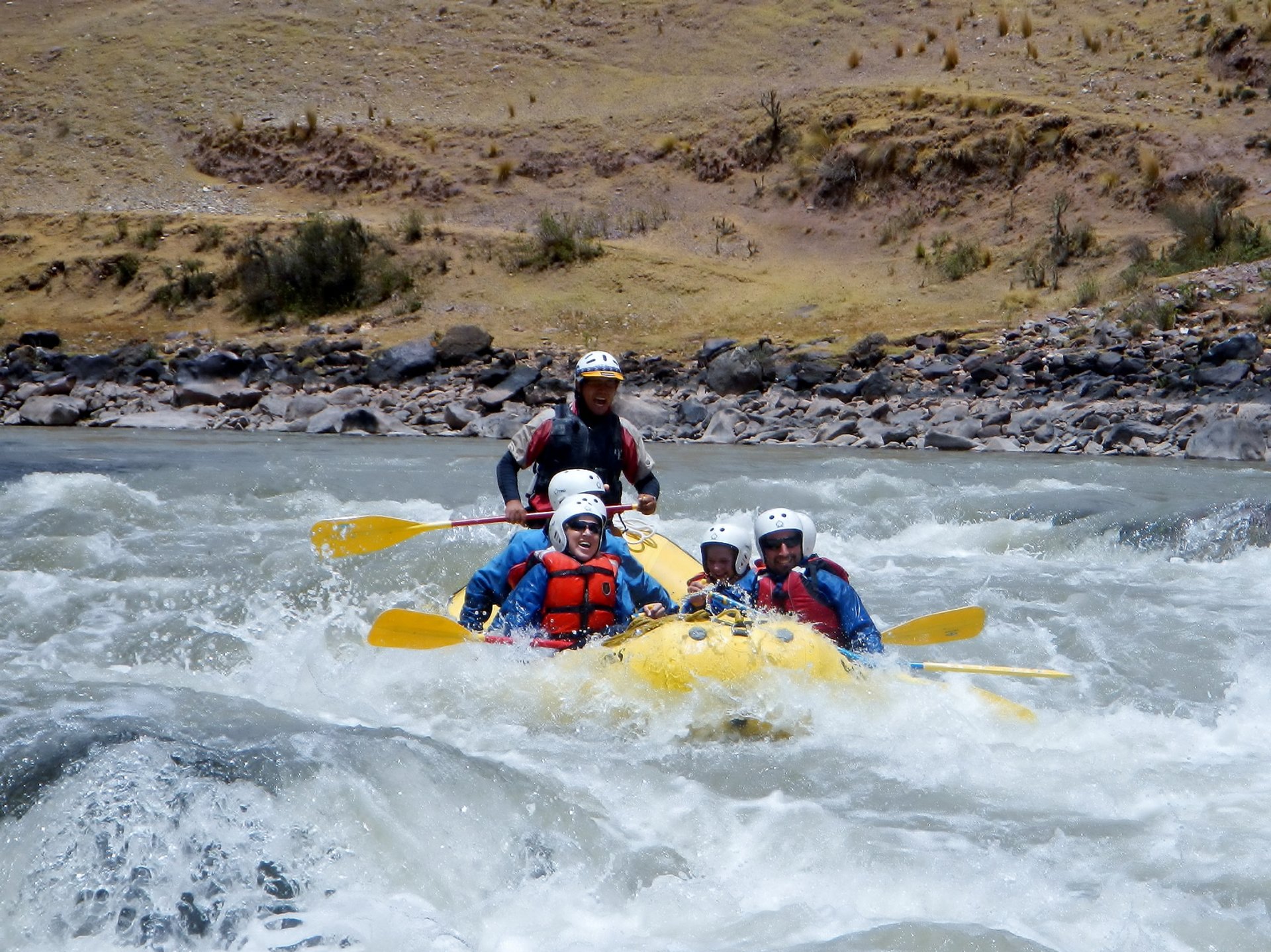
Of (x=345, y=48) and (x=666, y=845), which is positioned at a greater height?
(x=345, y=48)

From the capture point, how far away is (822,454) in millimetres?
13867

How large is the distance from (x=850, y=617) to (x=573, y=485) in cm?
125

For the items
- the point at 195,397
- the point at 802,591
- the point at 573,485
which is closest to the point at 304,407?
the point at 195,397

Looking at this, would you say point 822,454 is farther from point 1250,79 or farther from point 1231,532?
point 1250,79

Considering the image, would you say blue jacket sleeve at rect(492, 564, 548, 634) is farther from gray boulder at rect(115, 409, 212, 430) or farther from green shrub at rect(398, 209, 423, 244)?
green shrub at rect(398, 209, 423, 244)

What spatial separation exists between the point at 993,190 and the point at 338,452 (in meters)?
13.7

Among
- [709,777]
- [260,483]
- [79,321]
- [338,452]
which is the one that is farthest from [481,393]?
[709,777]

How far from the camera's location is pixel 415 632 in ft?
17.4

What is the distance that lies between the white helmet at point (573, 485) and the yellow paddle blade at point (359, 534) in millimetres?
1480

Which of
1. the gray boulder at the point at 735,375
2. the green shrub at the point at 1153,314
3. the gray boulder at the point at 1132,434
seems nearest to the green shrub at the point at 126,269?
the gray boulder at the point at 735,375

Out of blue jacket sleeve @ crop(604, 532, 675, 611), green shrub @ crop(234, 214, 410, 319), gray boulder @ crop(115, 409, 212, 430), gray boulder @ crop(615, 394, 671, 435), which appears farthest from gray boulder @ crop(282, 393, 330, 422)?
blue jacket sleeve @ crop(604, 532, 675, 611)

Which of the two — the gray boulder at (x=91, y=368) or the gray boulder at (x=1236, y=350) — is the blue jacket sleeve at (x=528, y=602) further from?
the gray boulder at (x=91, y=368)

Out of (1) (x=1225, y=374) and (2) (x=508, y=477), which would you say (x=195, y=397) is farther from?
(2) (x=508, y=477)

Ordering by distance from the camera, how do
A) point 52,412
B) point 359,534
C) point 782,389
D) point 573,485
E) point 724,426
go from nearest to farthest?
point 573,485 < point 359,534 < point 724,426 < point 782,389 < point 52,412
